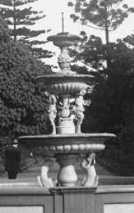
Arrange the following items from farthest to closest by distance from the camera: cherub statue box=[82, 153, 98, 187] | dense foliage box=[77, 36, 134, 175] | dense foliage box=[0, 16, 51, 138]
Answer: dense foliage box=[77, 36, 134, 175]
dense foliage box=[0, 16, 51, 138]
cherub statue box=[82, 153, 98, 187]

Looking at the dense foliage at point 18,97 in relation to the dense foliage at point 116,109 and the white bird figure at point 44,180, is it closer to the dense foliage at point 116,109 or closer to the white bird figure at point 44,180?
the dense foliage at point 116,109

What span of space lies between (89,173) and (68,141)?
791 millimetres

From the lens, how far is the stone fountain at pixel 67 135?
39.1ft

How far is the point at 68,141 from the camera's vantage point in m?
11.9

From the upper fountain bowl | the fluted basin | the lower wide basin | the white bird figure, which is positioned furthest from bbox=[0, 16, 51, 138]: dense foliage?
the lower wide basin

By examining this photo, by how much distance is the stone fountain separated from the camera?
11930 mm

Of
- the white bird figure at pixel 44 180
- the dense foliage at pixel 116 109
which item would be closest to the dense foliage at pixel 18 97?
the dense foliage at pixel 116 109

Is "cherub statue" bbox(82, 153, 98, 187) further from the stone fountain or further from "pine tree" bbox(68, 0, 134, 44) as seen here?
"pine tree" bbox(68, 0, 134, 44)

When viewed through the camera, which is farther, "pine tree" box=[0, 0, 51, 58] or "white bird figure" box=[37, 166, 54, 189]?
"pine tree" box=[0, 0, 51, 58]

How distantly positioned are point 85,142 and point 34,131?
2012 cm

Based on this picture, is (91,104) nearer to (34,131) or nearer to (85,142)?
(34,131)

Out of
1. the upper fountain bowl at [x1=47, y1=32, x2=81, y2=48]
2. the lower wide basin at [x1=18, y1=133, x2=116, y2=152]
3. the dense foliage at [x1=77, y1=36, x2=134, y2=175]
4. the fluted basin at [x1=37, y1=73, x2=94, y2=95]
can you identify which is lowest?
the dense foliage at [x1=77, y1=36, x2=134, y2=175]

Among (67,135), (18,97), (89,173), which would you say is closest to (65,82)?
(67,135)

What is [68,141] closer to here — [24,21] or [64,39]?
[64,39]
